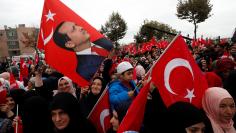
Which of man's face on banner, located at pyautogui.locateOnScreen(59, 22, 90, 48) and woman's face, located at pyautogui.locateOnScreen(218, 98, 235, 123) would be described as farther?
man's face on banner, located at pyautogui.locateOnScreen(59, 22, 90, 48)

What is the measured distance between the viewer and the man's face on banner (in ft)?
16.7

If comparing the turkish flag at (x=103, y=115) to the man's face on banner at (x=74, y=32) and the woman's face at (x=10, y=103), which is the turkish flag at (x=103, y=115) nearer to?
the woman's face at (x=10, y=103)

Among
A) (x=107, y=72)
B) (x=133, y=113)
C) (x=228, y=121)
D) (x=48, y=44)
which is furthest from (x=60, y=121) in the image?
(x=107, y=72)

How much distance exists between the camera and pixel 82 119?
3441 millimetres

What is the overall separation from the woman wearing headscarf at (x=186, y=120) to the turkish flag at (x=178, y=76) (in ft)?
1.94

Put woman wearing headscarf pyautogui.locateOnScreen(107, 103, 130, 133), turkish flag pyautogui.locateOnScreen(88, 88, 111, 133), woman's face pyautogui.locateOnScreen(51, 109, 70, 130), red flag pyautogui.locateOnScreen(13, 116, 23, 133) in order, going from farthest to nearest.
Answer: turkish flag pyautogui.locateOnScreen(88, 88, 111, 133)
red flag pyautogui.locateOnScreen(13, 116, 23, 133)
woman wearing headscarf pyautogui.locateOnScreen(107, 103, 130, 133)
woman's face pyautogui.locateOnScreen(51, 109, 70, 130)

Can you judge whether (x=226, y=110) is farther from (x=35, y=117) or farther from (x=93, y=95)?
(x=93, y=95)

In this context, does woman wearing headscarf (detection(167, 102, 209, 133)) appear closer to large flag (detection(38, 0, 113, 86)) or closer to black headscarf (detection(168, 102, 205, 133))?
black headscarf (detection(168, 102, 205, 133))

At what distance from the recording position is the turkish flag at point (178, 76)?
360cm

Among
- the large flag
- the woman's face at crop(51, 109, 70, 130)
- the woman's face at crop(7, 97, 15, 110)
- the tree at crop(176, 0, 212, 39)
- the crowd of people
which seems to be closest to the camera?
the crowd of people

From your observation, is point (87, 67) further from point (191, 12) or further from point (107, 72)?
point (191, 12)

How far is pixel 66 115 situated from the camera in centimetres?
325

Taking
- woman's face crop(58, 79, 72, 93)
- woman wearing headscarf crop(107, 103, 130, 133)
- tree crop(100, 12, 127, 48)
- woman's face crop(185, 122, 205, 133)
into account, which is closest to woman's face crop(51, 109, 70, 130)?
woman wearing headscarf crop(107, 103, 130, 133)

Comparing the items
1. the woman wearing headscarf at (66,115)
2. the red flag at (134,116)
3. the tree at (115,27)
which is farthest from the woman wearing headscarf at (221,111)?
the tree at (115,27)
